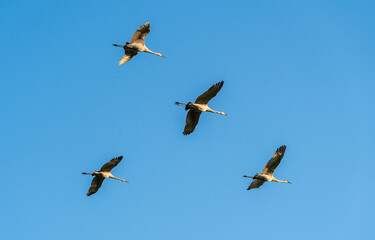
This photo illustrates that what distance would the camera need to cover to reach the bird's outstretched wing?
1727 inches

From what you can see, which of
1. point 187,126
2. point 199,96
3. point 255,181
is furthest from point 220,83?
point 255,181

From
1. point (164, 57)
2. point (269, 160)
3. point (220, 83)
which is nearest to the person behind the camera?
point (220, 83)

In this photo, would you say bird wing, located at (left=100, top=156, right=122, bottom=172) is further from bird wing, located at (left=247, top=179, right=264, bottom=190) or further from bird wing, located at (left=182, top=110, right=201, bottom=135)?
bird wing, located at (left=247, top=179, right=264, bottom=190)

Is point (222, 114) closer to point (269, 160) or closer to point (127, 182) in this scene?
point (269, 160)

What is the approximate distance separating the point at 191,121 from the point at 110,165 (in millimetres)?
5875

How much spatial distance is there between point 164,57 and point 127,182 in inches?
352

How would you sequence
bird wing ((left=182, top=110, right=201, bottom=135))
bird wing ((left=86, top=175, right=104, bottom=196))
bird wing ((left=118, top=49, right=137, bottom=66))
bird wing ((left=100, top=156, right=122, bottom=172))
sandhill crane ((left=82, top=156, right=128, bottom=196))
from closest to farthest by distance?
bird wing ((left=182, top=110, right=201, bottom=135))
bird wing ((left=100, top=156, right=122, bottom=172))
sandhill crane ((left=82, top=156, right=128, bottom=196))
bird wing ((left=86, top=175, right=104, bottom=196))
bird wing ((left=118, top=49, right=137, bottom=66))

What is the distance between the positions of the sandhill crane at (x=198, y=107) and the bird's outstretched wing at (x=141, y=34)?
527 cm

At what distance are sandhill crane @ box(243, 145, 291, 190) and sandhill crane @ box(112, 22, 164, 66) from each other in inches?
426

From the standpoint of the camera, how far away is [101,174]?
148ft

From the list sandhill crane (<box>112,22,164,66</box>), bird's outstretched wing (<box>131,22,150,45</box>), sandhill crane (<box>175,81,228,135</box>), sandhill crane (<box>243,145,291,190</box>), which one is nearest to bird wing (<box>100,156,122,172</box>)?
sandhill crane (<box>175,81,228,135</box>)

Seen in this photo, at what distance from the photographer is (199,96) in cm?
4119

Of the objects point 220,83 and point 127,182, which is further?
point 127,182

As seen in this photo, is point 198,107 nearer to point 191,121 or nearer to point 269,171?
point 191,121
